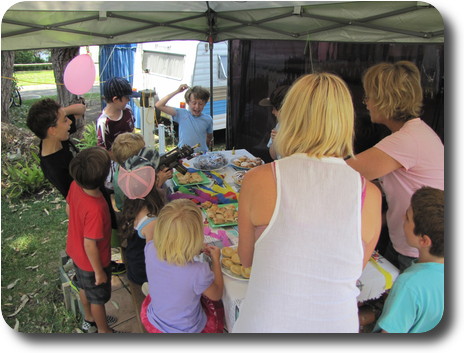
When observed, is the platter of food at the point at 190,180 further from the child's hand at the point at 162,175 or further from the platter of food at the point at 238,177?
the child's hand at the point at 162,175

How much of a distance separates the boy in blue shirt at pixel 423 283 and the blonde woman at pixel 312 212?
1.16ft

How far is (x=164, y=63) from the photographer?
8.11 m

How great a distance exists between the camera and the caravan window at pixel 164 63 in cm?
761

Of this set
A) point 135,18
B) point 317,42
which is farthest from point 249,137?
point 135,18

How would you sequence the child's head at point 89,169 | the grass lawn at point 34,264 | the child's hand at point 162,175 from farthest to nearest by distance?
the grass lawn at point 34,264 < the child's hand at point 162,175 < the child's head at point 89,169

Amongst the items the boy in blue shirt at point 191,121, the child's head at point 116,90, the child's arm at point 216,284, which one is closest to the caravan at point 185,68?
the boy in blue shirt at point 191,121

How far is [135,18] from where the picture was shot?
4.02 m

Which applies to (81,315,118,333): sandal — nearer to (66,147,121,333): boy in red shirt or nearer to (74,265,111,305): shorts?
(66,147,121,333): boy in red shirt

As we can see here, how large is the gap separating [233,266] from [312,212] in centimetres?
85

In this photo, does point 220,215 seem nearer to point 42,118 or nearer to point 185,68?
point 42,118

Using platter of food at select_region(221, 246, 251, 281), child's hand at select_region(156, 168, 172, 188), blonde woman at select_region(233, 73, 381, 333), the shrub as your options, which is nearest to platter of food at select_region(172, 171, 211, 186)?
child's hand at select_region(156, 168, 172, 188)

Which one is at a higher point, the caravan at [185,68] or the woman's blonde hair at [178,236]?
the caravan at [185,68]

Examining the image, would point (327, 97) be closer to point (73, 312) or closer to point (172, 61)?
point (73, 312)

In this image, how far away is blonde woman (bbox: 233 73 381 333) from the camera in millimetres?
1262
